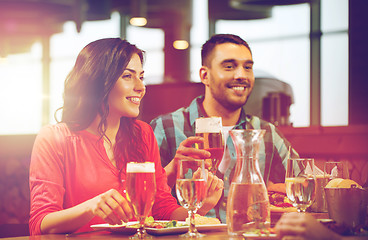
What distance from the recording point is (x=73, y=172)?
1652mm

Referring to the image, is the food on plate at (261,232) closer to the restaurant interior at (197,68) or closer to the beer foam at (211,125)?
the beer foam at (211,125)

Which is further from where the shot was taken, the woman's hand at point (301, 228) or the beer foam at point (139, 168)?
the beer foam at point (139, 168)

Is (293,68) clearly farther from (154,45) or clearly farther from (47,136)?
(47,136)

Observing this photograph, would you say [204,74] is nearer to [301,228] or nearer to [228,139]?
[228,139]

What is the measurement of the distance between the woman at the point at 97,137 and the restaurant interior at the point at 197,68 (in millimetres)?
1707

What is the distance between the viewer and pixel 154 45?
734 centimetres

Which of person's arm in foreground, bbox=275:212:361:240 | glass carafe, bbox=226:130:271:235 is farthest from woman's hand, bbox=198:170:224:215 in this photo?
person's arm in foreground, bbox=275:212:361:240

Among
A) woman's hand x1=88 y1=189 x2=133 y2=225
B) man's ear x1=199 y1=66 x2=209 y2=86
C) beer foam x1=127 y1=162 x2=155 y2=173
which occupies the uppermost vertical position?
man's ear x1=199 y1=66 x2=209 y2=86

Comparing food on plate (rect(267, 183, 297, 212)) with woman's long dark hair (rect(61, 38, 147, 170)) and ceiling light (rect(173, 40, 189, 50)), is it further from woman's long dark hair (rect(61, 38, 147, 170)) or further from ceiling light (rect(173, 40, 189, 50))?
ceiling light (rect(173, 40, 189, 50))

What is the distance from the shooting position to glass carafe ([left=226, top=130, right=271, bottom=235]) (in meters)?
0.98

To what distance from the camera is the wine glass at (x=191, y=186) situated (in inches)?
41.2

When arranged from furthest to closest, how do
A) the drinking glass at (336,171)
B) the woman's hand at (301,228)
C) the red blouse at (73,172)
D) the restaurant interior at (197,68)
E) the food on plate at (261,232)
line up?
the restaurant interior at (197,68) < the red blouse at (73,172) < the drinking glass at (336,171) < the food on plate at (261,232) < the woman's hand at (301,228)

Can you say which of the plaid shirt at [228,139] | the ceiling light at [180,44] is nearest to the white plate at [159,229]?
the plaid shirt at [228,139]

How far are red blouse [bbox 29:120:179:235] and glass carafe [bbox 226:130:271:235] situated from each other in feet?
2.10
